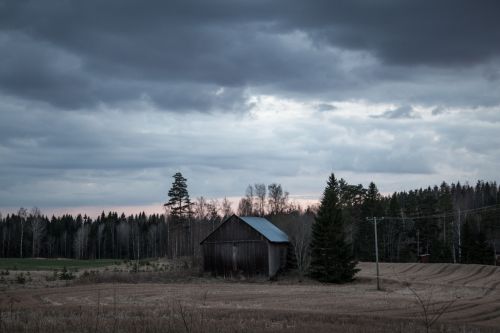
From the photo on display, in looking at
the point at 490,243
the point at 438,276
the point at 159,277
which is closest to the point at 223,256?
the point at 159,277

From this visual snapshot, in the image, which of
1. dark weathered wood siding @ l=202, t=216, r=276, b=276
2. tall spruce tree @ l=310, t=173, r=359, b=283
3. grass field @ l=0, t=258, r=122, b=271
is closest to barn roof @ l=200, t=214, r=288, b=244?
dark weathered wood siding @ l=202, t=216, r=276, b=276

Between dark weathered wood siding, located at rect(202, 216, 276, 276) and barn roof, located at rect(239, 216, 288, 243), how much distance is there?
504 mm

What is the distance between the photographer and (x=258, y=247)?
54812 millimetres

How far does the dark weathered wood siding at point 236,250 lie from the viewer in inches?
2148

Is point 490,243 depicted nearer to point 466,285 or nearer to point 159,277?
point 466,285

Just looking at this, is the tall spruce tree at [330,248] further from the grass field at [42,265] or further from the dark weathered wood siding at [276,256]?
the grass field at [42,265]

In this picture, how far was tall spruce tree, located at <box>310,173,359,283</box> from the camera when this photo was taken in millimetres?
50094

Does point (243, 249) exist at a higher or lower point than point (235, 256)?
higher

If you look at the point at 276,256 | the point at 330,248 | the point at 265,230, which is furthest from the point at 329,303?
the point at 265,230

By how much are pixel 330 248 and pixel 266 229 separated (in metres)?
10.1

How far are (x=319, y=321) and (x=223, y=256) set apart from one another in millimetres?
38435

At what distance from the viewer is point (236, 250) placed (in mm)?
56000

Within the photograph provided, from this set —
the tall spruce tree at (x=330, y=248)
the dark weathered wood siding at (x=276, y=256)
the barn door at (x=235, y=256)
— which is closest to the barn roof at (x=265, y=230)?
the dark weathered wood siding at (x=276, y=256)

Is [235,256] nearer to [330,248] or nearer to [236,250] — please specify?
[236,250]
